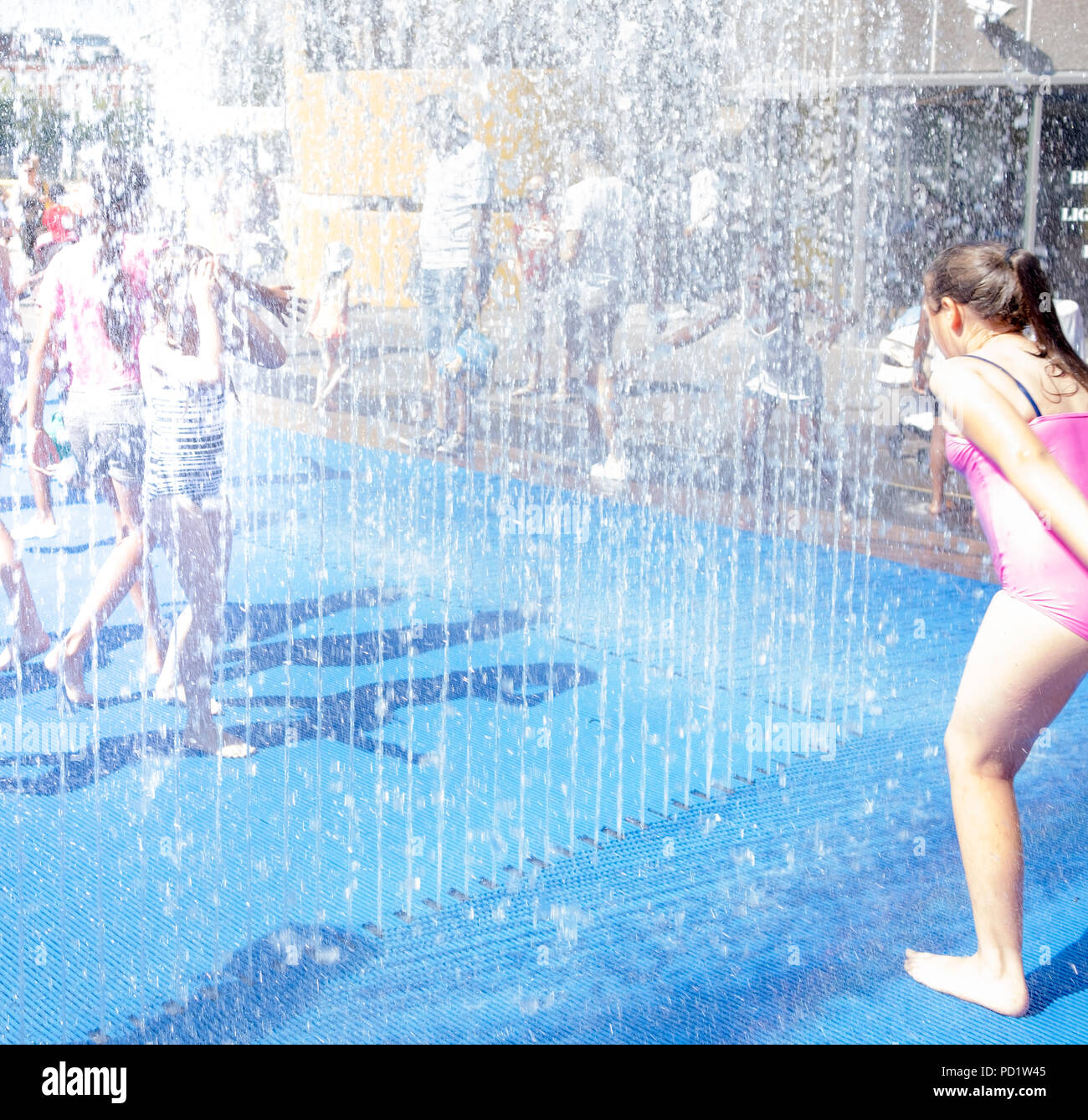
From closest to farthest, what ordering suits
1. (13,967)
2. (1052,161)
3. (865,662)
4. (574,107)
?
(13,967)
(865,662)
(1052,161)
(574,107)

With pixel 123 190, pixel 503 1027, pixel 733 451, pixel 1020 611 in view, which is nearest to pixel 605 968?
pixel 503 1027

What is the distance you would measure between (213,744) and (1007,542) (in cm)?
238

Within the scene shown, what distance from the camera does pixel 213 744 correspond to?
13.4ft

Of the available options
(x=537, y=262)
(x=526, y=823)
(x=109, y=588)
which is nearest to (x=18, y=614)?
(x=109, y=588)

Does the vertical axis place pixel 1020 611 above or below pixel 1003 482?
below

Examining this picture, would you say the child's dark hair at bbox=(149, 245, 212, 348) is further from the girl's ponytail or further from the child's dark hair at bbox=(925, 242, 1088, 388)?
the girl's ponytail

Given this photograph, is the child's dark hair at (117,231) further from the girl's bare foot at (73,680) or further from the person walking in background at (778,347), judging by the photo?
the person walking in background at (778,347)

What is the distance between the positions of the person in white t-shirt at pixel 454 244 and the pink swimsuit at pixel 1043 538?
6.52 metres

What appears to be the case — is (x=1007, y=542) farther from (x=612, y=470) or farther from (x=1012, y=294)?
(x=612, y=470)

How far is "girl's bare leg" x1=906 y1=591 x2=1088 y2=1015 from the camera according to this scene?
2631mm

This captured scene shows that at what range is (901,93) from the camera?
15.5m

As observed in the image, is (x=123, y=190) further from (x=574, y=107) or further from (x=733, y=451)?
(x=574, y=107)

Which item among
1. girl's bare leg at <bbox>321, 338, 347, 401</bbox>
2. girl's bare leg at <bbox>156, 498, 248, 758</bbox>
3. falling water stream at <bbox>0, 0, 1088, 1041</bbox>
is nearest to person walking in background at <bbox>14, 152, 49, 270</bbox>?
falling water stream at <bbox>0, 0, 1088, 1041</bbox>
